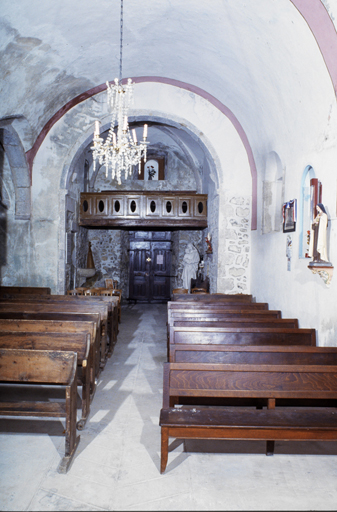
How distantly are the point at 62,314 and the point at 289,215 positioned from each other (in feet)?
12.1

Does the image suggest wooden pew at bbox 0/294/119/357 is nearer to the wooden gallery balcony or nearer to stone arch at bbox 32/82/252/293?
stone arch at bbox 32/82/252/293

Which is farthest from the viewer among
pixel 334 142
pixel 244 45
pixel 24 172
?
pixel 24 172

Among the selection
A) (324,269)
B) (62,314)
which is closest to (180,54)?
(324,269)

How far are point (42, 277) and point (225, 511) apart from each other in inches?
297

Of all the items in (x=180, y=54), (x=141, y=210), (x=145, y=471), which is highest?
(x=180, y=54)

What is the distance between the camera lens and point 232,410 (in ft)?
9.97

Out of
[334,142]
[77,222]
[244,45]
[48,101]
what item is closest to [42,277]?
[77,222]

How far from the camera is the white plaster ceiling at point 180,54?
465 centimetres

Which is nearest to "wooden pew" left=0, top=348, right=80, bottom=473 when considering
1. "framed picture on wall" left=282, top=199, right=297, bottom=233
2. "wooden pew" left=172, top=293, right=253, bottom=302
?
"framed picture on wall" left=282, top=199, right=297, bottom=233

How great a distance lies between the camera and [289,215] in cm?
567

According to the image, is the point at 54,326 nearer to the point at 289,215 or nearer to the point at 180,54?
the point at 289,215

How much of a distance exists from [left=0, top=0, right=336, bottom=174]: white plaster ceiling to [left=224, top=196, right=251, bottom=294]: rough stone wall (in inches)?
61.4

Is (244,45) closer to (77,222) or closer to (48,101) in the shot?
(48,101)

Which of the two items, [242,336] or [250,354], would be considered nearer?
[250,354]
